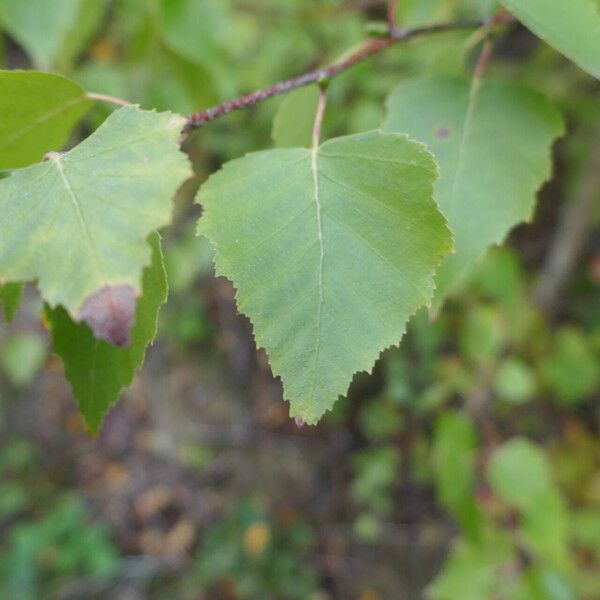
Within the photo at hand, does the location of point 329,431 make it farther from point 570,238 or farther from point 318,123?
point 318,123

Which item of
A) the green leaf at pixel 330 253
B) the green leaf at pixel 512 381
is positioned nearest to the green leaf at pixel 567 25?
the green leaf at pixel 330 253

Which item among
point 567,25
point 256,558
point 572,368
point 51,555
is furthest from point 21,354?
point 567,25

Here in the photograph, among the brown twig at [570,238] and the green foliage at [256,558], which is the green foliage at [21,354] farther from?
the brown twig at [570,238]

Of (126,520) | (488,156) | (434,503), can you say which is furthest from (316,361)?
(126,520)

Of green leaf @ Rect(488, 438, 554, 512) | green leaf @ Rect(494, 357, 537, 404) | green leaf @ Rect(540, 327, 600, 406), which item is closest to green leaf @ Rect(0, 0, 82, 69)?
green leaf @ Rect(488, 438, 554, 512)

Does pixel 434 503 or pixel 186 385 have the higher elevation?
pixel 434 503

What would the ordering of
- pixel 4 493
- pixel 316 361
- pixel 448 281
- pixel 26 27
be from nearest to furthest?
1. pixel 316 361
2. pixel 448 281
3. pixel 26 27
4. pixel 4 493

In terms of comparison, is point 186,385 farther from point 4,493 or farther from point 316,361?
point 316,361
